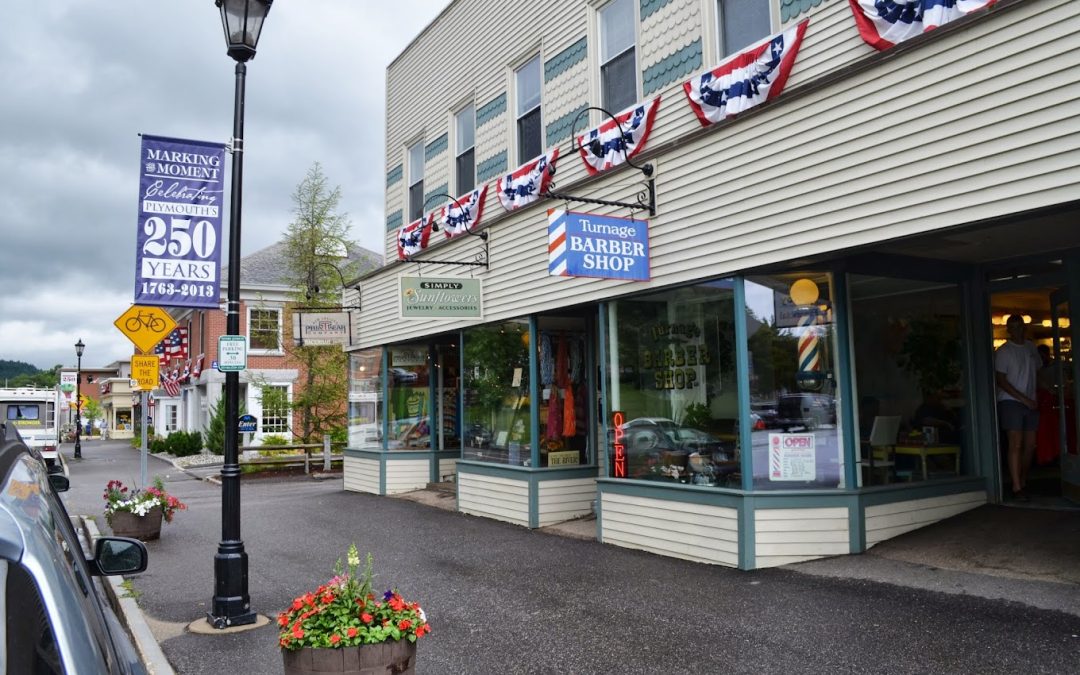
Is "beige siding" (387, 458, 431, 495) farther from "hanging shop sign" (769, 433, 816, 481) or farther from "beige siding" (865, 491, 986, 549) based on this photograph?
"beige siding" (865, 491, 986, 549)

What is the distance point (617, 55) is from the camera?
1097cm

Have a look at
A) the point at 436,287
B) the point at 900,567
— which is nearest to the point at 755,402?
the point at 900,567

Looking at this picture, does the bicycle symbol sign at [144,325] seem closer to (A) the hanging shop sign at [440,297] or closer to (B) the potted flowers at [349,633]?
(A) the hanging shop sign at [440,297]


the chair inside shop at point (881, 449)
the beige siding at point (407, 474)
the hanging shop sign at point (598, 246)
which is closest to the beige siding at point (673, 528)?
the chair inside shop at point (881, 449)

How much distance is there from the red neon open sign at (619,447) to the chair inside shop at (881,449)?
8.92 feet

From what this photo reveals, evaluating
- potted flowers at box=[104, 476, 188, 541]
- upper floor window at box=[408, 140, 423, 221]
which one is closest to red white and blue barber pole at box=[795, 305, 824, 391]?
potted flowers at box=[104, 476, 188, 541]

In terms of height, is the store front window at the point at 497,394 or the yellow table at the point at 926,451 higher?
the store front window at the point at 497,394

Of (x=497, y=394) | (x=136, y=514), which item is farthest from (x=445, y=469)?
(x=136, y=514)

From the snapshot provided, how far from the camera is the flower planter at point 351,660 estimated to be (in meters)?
4.14

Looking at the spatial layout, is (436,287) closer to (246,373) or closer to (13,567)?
(13,567)

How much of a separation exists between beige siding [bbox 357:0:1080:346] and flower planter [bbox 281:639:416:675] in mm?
4967

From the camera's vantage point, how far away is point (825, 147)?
24.2 ft

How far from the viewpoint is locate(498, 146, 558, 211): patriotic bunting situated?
38.4 feet

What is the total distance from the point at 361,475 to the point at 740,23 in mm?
11676
